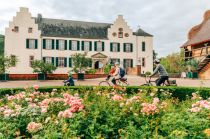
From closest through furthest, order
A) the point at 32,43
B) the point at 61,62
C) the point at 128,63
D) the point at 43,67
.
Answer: the point at 43,67
the point at 32,43
the point at 61,62
the point at 128,63

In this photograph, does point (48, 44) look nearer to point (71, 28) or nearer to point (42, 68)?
point (71, 28)

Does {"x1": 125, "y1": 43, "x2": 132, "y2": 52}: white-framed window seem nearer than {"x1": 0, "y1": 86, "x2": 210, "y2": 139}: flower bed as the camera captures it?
No

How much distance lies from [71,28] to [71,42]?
2.51m

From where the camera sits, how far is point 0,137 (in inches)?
149

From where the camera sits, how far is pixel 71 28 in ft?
136

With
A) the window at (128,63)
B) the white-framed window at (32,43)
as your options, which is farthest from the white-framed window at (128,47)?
the white-framed window at (32,43)

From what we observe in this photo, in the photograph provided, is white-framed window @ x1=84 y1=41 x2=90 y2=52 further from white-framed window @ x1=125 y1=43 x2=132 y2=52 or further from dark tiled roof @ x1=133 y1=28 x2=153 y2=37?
dark tiled roof @ x1=133 y1=28 x2=153 y2=37

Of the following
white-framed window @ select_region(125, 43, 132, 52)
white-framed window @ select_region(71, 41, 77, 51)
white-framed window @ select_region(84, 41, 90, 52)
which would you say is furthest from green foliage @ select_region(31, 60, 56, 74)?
white-framed window @ select_region(125, 43, 132, 52)

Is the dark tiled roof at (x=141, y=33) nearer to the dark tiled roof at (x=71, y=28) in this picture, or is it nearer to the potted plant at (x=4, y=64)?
the dark tiled roof at (x=71, y=28)

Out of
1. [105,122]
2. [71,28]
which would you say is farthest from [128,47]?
[105,122]

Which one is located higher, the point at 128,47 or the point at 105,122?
the point at 128,47

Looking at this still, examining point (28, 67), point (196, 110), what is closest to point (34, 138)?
point (196, 110)

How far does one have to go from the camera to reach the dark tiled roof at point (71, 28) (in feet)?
131

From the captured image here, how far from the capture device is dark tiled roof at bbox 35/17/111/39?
40062 mm
